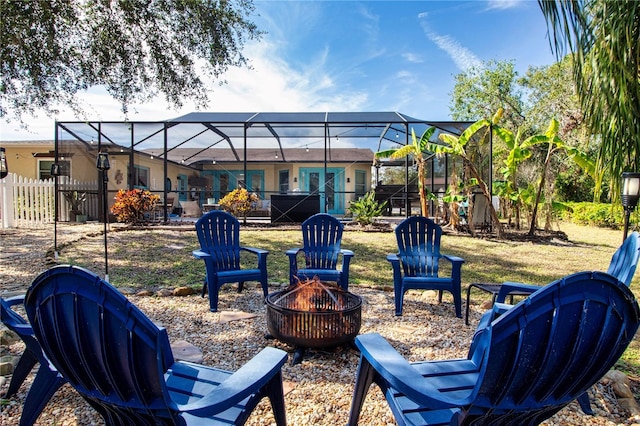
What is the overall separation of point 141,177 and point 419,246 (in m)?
14.6

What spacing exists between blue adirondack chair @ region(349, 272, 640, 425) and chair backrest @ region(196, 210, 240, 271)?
3150 mm

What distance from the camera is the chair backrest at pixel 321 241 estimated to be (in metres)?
4.48

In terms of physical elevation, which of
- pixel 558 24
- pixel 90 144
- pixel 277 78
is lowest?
pixel 558 24

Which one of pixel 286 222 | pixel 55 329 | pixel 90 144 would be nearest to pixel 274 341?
pixel 55 329

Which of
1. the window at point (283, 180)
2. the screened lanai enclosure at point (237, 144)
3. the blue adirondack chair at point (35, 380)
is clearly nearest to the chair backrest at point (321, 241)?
the blue adirondack chair at point (35, 380)

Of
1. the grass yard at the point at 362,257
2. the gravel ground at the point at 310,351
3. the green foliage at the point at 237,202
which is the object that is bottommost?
the gravel ground at the point at 310,351

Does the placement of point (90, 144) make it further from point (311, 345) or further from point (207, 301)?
point (311, 345)

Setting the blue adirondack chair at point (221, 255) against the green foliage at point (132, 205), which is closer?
the blue adirondack chair at point (221, 255)

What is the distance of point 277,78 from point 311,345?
10.7 metres

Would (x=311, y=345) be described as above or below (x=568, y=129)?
below

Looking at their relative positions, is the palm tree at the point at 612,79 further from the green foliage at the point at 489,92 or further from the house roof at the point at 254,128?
the green foliage at the point at 489,92

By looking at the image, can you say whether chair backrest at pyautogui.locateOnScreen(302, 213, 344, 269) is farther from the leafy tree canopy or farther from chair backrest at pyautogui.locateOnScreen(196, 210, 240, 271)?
the leafy tree canopy

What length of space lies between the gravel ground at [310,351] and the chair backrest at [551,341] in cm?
90

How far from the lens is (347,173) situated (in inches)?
739
